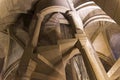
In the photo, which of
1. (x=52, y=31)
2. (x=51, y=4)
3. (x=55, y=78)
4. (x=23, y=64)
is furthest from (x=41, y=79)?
(x=51, y=4)

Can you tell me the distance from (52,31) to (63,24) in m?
1.18

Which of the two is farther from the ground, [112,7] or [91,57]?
[112,7]

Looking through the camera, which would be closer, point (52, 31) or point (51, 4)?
point (51, 4)

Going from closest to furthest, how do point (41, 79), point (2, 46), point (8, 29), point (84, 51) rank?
point (84, 51) < point (41, 79) < point (8, 29) < point (2, 46)

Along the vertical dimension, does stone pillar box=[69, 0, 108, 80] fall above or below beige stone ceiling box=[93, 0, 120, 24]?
below

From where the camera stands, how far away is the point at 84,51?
4992mm

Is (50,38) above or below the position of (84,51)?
below

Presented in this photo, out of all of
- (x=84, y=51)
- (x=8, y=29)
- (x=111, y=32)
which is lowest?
(x=111, y=32)

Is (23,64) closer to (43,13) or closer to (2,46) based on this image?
(43,13)

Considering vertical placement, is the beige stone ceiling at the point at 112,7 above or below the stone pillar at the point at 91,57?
above

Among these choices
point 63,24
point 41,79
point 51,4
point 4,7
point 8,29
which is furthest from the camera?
point 63,24

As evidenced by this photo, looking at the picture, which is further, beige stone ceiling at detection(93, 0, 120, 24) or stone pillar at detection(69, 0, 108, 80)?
stone pillar at detection(69, 0, 108, 80)

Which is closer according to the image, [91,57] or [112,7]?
[112,7]

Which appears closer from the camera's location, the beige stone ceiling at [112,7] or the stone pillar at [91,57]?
the beige stone ceiling at [112,7]
